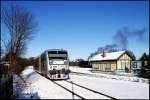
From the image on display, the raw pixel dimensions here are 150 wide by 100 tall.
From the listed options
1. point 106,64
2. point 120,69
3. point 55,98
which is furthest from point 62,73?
point 106,64

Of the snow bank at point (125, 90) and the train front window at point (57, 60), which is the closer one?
the snow bank at point (125, 90)

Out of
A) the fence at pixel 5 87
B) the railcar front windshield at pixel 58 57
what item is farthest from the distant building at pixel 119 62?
the fence at pixel 5 87

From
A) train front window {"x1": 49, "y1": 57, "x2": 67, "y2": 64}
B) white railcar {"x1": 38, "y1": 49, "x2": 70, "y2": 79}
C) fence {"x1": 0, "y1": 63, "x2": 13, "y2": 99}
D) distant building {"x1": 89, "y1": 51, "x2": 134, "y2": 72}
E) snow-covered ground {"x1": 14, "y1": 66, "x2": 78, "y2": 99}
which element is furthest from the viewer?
distant building {"x1": 89, "y1": 51, "x2": 134, "y2": 72}

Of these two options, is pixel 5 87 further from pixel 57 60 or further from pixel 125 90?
pixel 57 60

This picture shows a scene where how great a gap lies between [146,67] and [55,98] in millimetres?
25768

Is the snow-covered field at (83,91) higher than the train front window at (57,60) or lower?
lower

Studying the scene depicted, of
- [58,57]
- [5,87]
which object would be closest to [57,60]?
[58,57]

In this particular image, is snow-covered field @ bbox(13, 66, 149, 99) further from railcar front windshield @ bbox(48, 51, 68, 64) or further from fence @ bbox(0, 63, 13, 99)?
railcar front windshield @ bbox(48, 51, 68, 64)

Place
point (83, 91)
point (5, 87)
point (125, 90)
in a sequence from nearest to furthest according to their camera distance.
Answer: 1. point (5, 87)
2. point (83, 91)
3. point (125, 90)

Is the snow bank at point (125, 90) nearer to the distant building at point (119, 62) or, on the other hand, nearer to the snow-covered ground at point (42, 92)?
the snow-covered ground at point (42, 92)

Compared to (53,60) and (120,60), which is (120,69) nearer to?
(120,60)

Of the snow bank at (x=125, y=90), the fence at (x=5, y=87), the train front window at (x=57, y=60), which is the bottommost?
the snow bank at (x=125, y=90)

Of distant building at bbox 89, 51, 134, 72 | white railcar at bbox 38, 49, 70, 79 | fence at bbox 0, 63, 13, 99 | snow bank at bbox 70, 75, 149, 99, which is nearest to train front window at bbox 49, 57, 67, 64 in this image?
white railcar at bbox 38, 49, 70, 79

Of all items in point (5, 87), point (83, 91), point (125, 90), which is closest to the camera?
point (5, 87)
